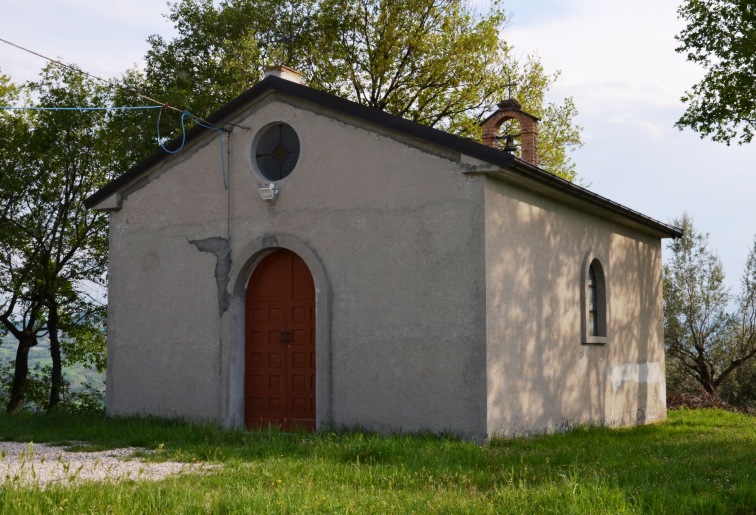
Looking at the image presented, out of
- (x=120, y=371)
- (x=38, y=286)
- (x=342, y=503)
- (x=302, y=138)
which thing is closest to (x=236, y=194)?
(x=302, y=138)

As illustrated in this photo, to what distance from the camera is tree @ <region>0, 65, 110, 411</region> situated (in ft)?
77.2

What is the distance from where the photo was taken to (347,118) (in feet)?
40.6

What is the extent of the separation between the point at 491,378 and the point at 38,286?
55.1 ft

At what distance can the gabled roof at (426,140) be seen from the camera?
11.1 meters

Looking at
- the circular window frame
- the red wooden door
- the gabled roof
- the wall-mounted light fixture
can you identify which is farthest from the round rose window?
the red wooden door

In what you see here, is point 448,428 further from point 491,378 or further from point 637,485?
point 637,485

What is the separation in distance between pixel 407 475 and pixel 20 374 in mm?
19585

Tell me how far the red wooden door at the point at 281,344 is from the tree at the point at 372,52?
13.9 m

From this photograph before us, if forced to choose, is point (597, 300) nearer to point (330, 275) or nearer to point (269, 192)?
point (330, 275)

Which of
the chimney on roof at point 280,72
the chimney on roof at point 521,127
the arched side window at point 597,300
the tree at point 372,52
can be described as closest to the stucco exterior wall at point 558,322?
the arched side window at point 597,300

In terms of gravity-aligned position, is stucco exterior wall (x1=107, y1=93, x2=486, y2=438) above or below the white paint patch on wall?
above

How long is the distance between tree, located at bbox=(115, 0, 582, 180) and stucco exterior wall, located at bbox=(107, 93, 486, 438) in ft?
41.5

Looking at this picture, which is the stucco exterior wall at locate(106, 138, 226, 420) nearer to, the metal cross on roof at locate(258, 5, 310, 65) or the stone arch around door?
the stone arch around door

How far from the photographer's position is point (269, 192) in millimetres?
12812
